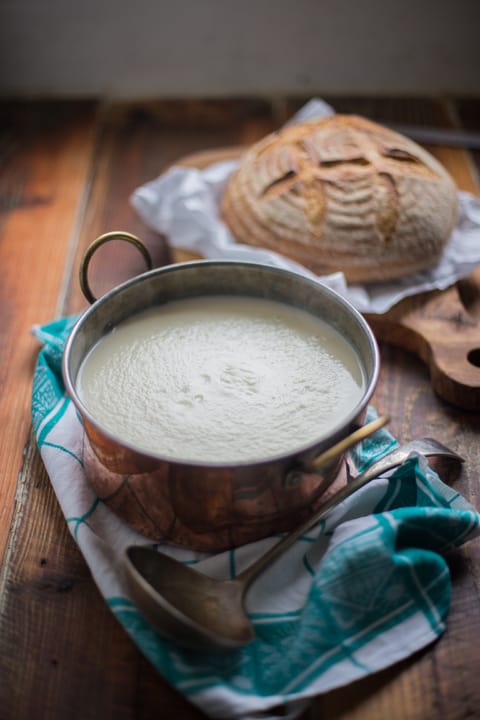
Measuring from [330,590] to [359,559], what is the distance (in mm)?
42

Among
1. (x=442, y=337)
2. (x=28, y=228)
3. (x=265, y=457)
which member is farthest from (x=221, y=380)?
(x=28, y=228)

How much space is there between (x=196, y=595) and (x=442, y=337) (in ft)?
1.82

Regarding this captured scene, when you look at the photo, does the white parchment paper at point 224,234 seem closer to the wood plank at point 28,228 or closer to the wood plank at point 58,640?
the wood plank at point 28,228

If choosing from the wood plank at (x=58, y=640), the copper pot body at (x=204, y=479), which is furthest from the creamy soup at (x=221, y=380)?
the wood plank at (x=58, y=640)

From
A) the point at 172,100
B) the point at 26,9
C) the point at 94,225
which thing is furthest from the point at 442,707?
the point at 26,9

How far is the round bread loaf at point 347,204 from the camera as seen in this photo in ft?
3.84

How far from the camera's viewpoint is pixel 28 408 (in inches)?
41.5

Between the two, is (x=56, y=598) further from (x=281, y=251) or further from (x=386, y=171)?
(x=386, y=171)

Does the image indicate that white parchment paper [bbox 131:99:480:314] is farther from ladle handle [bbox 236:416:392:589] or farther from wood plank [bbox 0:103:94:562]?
ladle handle [bbox 236:416:392:589]

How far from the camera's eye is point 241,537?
2.69ft

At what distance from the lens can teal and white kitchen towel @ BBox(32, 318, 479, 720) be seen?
0.72m

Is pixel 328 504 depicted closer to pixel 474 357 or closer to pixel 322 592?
pixel 322 592

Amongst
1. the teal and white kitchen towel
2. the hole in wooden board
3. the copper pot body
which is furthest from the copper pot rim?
the hole in wooden board

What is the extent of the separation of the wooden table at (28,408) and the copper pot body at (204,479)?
98mm
